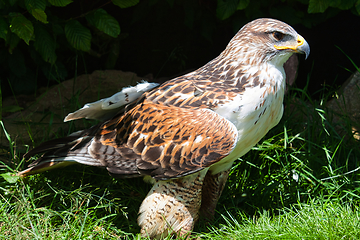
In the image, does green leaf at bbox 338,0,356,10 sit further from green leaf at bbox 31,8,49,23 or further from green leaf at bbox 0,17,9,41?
green leaf at bbox 0,17,9,41

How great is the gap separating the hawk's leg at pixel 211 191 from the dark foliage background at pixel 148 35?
162cm

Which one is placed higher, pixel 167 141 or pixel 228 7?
pixel 228 7

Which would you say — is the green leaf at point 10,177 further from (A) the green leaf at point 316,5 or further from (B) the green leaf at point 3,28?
(A) the green leaf at point 316,5

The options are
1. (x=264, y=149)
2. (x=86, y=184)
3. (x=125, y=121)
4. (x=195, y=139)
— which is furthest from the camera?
(x=264, y=149)

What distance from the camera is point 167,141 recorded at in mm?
2500

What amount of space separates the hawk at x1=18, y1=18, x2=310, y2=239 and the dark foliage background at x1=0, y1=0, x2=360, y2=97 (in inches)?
42.1

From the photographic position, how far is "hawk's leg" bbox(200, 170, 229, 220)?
2998mm

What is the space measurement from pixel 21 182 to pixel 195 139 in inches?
65.5

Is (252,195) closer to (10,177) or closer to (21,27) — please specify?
(10,177)

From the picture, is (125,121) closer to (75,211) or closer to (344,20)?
(75,211)

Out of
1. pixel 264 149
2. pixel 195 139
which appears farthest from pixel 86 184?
pixel 264 149

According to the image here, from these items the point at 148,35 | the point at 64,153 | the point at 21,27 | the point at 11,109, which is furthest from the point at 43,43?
the point at 148,35

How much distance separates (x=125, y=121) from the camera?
9.09 ft

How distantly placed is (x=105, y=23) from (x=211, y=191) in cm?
189
